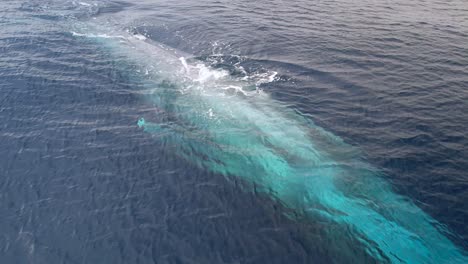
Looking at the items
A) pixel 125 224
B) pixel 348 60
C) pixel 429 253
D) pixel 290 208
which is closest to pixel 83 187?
pixel 125 224

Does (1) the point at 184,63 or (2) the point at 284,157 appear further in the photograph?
(1) the point at 184,63

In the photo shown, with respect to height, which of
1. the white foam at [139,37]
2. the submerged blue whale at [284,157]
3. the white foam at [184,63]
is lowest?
the submerged blue whale at [284,157]

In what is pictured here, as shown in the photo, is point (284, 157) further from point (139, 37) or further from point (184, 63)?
point (139, 37)

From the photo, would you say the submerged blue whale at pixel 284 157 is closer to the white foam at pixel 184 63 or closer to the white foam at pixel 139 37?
the white foam at pixel 184 63

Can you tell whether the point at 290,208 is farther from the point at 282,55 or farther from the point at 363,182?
the point at 282,55

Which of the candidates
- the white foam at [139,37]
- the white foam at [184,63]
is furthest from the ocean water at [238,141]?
the white foam at [139,37]

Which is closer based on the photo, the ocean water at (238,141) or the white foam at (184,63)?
the ocean water at (238,141)

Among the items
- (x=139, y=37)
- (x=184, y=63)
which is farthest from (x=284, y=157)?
(x=139, y=37)
